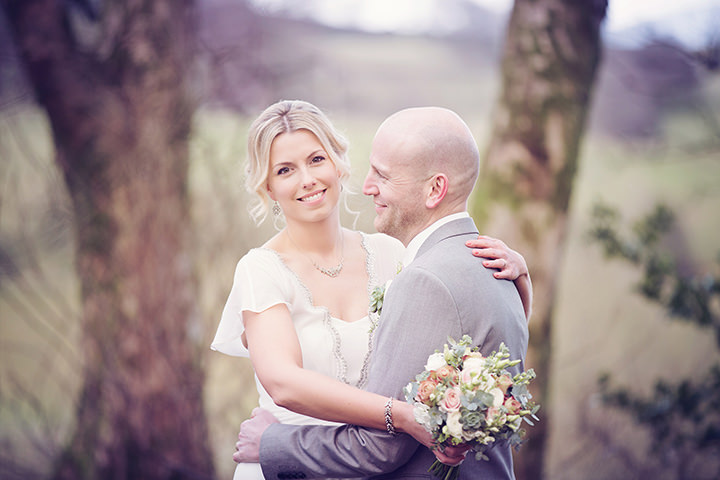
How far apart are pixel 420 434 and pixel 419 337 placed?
0.28 m

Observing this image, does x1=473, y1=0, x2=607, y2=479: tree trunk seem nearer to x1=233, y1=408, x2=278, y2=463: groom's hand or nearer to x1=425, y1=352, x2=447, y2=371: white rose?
x1=233, y1=408, x2=278, y2=463: groom's hand

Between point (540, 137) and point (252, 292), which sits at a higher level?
point (540, 137)

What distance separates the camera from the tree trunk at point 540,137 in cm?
491

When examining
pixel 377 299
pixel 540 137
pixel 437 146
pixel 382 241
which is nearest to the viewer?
pixel 437 146

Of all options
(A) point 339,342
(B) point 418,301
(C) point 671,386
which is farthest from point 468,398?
(C) point 671,386

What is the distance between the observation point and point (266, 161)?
2668 mm

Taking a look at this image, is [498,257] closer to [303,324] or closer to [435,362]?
[435,362]

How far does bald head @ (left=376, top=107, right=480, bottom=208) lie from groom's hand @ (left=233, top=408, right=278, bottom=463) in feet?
3.51

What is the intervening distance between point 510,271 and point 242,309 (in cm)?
95

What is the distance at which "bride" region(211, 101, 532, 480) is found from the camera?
8.18ft

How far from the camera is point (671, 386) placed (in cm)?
548

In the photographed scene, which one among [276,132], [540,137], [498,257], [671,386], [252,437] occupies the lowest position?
[671,386]

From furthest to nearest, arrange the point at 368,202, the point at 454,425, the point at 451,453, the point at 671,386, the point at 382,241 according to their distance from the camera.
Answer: the point at 368,202
the point at 671,386
the point at 382,241
the point at 451,453
the point at 454,425

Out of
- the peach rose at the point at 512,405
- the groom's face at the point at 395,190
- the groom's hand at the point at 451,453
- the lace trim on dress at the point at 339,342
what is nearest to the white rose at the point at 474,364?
the peach rose at the point at 512,405
